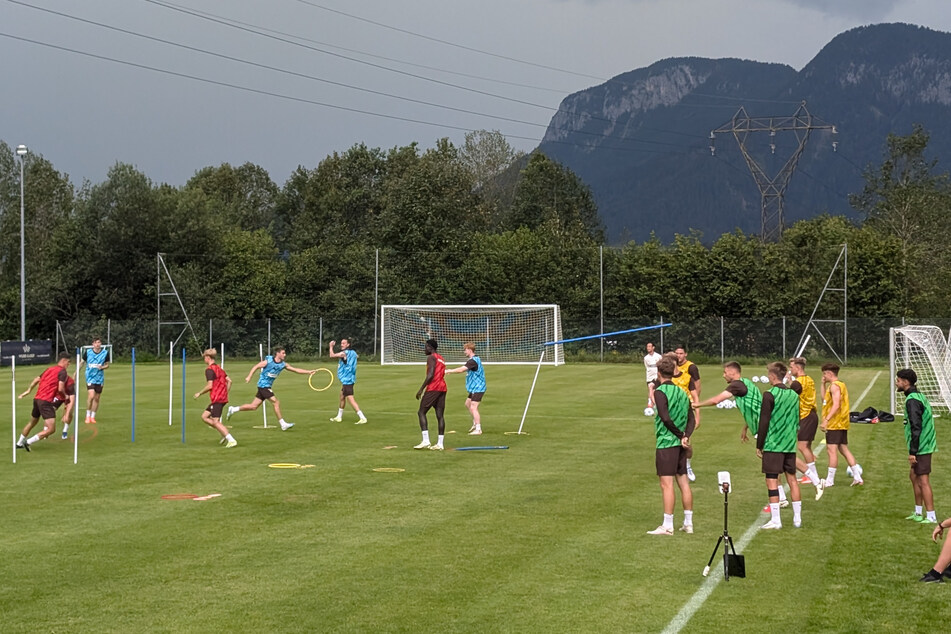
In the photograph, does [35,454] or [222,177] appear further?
[222,177]

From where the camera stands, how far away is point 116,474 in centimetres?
1845

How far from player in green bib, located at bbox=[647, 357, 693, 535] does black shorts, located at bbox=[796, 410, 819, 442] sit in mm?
4600

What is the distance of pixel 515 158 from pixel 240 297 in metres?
46.3

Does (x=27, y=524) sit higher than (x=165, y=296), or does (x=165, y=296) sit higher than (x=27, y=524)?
(x=165, y=296)

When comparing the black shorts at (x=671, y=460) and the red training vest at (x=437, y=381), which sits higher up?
the red training vest at (x=437, y=381)

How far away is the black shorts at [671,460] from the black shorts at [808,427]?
4.72m

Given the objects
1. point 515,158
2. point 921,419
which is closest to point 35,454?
point 921,419

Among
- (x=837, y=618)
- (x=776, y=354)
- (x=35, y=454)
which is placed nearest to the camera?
(x=837, y=618)

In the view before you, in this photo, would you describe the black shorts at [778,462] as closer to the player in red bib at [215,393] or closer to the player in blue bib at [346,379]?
the player in red bib at [215,393]

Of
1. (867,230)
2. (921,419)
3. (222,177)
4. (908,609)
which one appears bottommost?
(908,609)

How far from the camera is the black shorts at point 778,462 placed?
13703 millimetres

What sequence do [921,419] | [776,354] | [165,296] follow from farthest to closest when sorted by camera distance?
[165,296]
[776,354]
[921,419]

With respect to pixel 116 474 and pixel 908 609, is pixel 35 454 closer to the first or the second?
pixel 116 474

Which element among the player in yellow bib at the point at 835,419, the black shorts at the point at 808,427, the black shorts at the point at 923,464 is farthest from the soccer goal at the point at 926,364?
the black shorts at the point at 923,464
